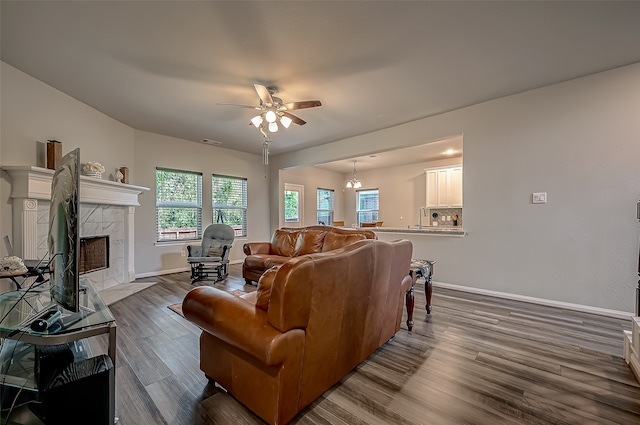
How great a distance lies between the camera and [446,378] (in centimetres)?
184

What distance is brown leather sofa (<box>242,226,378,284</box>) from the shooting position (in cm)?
400

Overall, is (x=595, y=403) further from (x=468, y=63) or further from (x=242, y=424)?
(x=468, y=63)

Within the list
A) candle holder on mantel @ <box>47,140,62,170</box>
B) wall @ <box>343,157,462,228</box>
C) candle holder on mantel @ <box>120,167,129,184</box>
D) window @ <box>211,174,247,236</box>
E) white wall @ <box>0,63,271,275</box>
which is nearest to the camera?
white wall @ <box>0,63,271,275</box>

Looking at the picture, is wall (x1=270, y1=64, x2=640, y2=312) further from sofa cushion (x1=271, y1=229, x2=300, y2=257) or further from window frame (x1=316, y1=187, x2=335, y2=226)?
window frame (x1=316, y1=187, x2=335, y2=226)

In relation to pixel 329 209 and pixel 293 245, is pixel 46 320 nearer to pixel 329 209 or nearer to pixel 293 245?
pixel 293 245

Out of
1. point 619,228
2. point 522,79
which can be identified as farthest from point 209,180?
point 619,228

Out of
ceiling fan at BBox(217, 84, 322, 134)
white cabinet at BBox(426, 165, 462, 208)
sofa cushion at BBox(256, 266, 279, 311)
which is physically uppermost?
ceiling fan at BBox(217, 84, 322, 134)

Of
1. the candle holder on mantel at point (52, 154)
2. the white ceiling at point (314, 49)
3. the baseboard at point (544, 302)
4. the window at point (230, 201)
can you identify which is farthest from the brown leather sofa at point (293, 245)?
the candle holder on mantel at point (52, 154)

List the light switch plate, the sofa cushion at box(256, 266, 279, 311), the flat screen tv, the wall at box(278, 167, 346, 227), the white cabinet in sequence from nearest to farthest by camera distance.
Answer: the flat screen tv < the sofa cushion at box(256, 266, 279, 311) < the light switch plate < the white cabinet < the wall at box(278, 167, 346, 227)

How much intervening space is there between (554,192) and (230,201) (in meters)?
5.89

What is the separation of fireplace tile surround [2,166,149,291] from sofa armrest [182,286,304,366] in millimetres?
2419

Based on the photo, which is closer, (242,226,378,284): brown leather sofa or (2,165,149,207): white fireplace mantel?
(2,165,149,207): white fireplace mantel

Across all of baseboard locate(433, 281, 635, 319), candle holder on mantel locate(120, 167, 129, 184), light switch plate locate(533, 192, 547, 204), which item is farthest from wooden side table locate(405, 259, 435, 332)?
candle holder on mantel locate(120, 167, 129, 184)

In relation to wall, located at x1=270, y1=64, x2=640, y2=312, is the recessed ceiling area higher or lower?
higher
